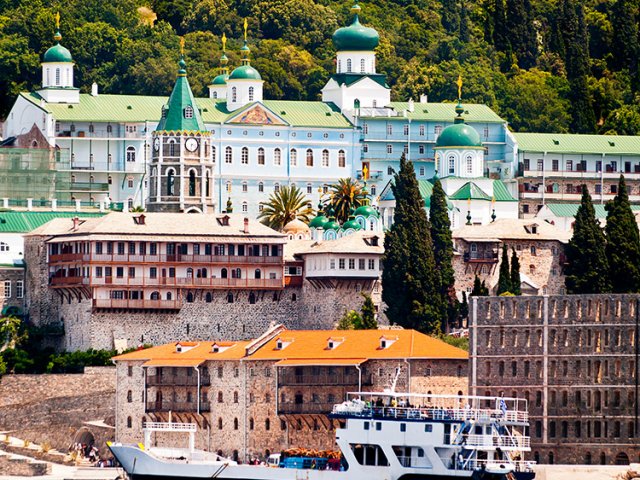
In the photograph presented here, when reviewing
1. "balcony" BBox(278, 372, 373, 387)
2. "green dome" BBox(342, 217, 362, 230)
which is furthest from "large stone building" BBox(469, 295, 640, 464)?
"green dome" BBox(342, 217, 362, 230)

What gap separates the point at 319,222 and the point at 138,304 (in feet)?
58.2

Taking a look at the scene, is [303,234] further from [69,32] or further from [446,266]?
[69,32]

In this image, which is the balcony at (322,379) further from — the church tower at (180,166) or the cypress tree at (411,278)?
the church tower at (180,166)

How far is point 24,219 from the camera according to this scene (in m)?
153

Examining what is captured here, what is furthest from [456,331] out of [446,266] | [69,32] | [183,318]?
[69,32]

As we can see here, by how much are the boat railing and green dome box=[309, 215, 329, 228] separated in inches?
1497

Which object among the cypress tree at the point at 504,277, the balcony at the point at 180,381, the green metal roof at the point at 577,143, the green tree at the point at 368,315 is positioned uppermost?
the green metal roof at the point at 577,143

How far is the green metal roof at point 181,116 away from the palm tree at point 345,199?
28.7 feet

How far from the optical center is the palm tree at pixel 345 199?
162250 millimetres

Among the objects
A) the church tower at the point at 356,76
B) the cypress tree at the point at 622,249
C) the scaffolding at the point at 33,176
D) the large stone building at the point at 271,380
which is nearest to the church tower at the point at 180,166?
the scaffolding at the point at 33,176

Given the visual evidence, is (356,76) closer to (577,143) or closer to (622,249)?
(577,143)

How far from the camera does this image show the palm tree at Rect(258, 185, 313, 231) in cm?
16150

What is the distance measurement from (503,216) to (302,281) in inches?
1108

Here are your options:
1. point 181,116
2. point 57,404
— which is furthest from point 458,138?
point 57,404
